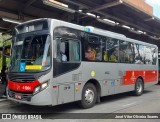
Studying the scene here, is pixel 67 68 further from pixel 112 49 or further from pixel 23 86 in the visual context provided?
pixel 112 49

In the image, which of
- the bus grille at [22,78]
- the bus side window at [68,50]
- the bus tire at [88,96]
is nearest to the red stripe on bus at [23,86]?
the bus grille at [22,78]

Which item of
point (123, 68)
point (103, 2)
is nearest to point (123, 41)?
point (123, 68)

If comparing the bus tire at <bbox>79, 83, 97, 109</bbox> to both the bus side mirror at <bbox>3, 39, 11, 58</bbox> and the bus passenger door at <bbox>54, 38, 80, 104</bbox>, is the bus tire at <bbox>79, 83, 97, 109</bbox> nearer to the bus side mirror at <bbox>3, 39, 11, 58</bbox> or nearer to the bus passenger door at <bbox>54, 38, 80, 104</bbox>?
the bus passenger door at <bbox>54, 38, 80, 104</bbox>

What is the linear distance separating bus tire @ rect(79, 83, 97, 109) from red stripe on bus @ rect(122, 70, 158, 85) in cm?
251

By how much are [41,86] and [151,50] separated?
9198mm

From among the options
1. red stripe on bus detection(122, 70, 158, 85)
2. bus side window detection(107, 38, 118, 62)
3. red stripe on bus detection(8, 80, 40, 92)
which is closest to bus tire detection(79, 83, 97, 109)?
bus side window detection(107, 38, 118, 62)

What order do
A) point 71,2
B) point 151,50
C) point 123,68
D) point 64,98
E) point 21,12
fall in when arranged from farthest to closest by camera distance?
1. point 151,50
2. point 21,12
3. point 71,2
4. point 123,68
5. point 64,98

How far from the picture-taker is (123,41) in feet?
37.2

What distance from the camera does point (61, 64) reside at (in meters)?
7.69

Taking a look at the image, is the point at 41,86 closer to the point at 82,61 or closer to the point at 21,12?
the point at 82,61

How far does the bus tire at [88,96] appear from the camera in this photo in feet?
28.3

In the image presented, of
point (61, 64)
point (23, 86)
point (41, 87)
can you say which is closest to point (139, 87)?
point (61, 64)

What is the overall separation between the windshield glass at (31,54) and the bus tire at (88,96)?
2105 millimetres

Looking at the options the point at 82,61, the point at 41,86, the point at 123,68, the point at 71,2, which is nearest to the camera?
the point at 41,86
